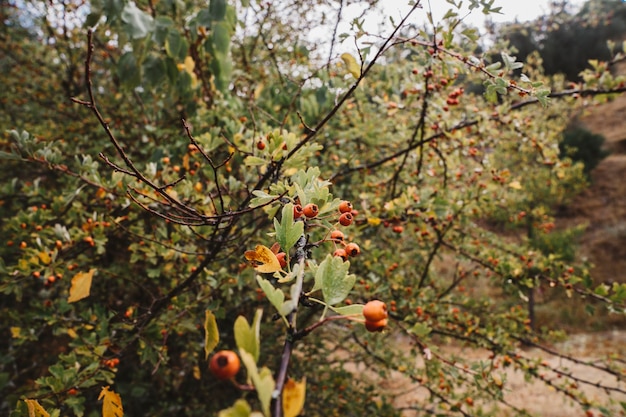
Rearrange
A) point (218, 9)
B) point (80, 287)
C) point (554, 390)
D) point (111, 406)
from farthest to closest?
1. point (554, 390)
2. point (218, 9)
3. point (80, 287)
4. point (111, 406)

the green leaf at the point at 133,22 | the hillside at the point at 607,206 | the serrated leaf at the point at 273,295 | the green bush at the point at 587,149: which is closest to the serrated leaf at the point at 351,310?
the serrated leaf at the point at 273,295

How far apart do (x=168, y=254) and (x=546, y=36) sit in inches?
866

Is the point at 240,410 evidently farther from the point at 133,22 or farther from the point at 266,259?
the point at 133,22

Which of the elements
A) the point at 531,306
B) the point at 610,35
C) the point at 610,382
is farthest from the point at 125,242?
Result: the point at 610,35

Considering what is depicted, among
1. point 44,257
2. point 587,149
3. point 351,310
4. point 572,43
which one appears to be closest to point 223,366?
point 351,310

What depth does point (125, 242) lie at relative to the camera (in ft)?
→ 9.61

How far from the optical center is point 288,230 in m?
0.68

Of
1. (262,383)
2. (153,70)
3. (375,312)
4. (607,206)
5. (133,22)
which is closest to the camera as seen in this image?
(262,383)

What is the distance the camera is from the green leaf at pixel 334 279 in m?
0.61

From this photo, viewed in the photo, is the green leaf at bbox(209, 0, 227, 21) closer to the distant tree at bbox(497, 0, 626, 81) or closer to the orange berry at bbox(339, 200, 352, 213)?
the orange berry at bbox(339, 200, 352, 213)

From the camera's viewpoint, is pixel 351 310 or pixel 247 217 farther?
pixel 247 217

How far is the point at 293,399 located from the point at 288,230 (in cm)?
31

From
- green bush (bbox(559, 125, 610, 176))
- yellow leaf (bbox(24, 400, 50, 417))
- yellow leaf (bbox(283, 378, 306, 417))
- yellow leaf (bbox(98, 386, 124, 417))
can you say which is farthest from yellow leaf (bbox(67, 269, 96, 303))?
green bush (bbox(559, 125, 610, 176))

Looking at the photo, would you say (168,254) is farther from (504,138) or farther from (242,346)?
(504,138)
